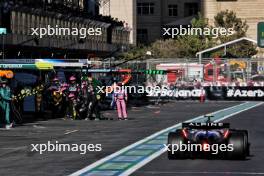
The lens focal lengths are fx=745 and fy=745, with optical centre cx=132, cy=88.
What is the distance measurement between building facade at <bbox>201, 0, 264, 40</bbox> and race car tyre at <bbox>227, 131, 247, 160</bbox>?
71.7m

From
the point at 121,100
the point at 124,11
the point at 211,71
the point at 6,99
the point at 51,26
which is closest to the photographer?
the point at 6,99

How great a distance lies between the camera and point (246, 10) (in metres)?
87.4

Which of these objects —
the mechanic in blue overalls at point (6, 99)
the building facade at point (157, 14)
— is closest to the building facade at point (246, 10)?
the building facade at point (157, 14)

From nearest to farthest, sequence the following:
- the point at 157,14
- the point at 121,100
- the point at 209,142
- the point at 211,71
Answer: the point at 209,142 < the point at 121,100 < the point at 211,71 < the point at 157,14

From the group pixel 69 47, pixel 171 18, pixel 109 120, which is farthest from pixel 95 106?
pixel 171 18

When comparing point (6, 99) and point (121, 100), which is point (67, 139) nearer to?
point (6, 99)

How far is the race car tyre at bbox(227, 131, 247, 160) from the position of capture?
15781 mm

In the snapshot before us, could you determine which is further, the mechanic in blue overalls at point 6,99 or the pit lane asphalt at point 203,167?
the mechanic in blue overalls at point 6,99

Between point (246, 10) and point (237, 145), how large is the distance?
7313cm

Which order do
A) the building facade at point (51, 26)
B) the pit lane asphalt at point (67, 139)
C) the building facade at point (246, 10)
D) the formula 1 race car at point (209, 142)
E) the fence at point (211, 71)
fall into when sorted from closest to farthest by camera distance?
the pit lane asphalt at point (67, 139) → the formula 1 race car at point (209, 142) → the building facade at point (51, 26) → the fence at point (211, 71) → the building facade at point (246, 10)

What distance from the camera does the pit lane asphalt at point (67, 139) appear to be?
15109 millimetres

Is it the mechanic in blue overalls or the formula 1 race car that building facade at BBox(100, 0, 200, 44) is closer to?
the mechanic in blue overalls

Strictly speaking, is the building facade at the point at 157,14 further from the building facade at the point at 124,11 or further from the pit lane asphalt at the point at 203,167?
the pit lane asphalt at the point at 203,167

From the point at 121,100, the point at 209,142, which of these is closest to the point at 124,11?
the point at 121,100
